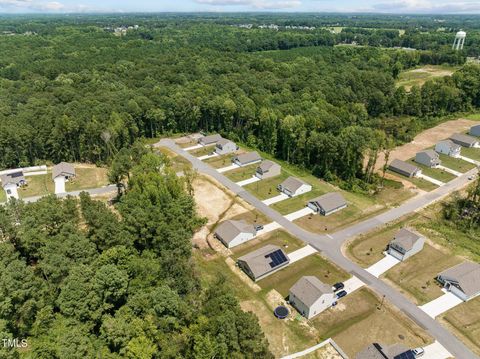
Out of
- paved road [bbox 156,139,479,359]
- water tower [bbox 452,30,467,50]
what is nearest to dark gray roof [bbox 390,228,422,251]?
paved road [bbox 156,139,479,359]

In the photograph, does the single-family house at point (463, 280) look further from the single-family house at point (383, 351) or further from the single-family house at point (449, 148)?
the single-family house at point (449, 148)

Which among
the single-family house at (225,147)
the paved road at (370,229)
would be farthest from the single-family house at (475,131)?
the single-family house at (225,147)

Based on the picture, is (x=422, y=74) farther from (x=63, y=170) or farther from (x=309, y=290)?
(x=63, y=170)

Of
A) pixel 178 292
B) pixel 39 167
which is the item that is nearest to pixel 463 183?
pixel 178 292

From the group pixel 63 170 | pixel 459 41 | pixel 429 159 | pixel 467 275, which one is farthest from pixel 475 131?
pixel 459 41

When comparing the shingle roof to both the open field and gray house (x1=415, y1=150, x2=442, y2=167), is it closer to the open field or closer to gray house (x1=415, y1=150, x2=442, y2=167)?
gray house (x1=415, y1=150, x2=442, y2=167)

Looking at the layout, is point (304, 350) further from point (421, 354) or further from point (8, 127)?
point (8, 127)
